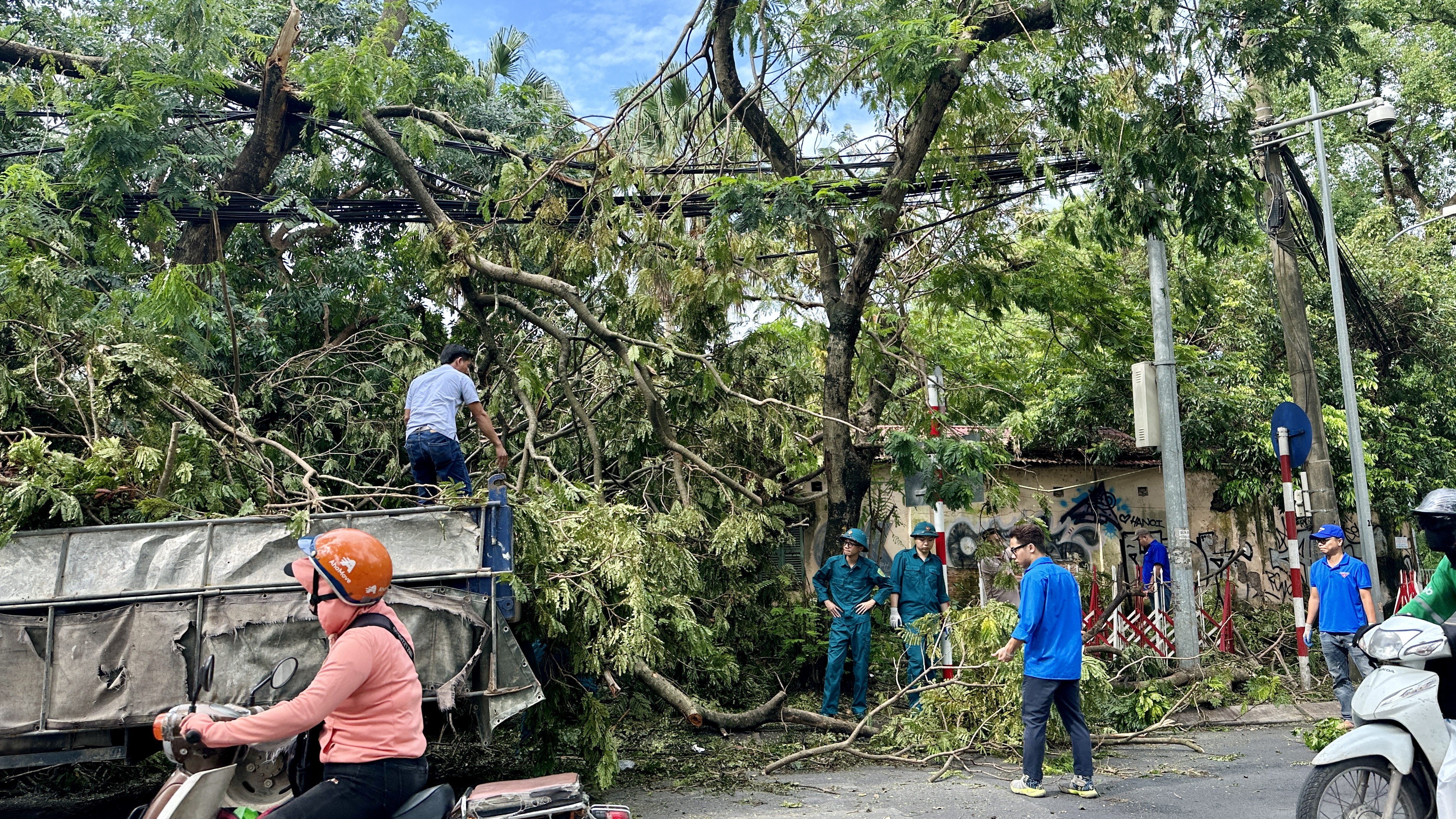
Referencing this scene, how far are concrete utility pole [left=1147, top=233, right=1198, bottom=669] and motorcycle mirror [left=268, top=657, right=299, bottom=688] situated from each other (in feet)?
29.4

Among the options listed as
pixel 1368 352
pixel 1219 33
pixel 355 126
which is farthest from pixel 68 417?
pixel 1368 352

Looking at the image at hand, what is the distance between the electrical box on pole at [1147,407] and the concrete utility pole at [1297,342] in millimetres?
3070

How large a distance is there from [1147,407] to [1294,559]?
2.30 meters

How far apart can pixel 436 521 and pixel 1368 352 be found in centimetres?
1758

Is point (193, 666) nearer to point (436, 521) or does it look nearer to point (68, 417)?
point (436, 521)

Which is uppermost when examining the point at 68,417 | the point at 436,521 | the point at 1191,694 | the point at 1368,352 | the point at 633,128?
the point at 633,128

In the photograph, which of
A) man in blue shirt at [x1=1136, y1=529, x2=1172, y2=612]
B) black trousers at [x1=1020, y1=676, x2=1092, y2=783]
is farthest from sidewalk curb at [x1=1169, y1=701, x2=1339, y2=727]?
black trousers at [x1=1020, y1=676, x2=1092, y2=783]

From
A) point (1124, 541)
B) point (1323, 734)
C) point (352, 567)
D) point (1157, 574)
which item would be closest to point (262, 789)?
point (352, 567)

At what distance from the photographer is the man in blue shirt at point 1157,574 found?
42.2 feet

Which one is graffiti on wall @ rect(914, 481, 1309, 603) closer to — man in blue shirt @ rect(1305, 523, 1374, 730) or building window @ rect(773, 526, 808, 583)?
building window @ rect(773, 526, 808, 583)

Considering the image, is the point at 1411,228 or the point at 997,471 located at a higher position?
the point at 1411,228

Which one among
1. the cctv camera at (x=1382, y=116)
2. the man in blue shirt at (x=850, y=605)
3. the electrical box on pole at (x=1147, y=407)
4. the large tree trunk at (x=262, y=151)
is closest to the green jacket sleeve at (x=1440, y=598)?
the man in blue shirt at (x=850, y=605)

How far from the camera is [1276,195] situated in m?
12.7

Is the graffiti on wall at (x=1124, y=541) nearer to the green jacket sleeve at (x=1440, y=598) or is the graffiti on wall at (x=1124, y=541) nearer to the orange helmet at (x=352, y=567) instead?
the green jacket sleeve at (x=1440, y=598)
